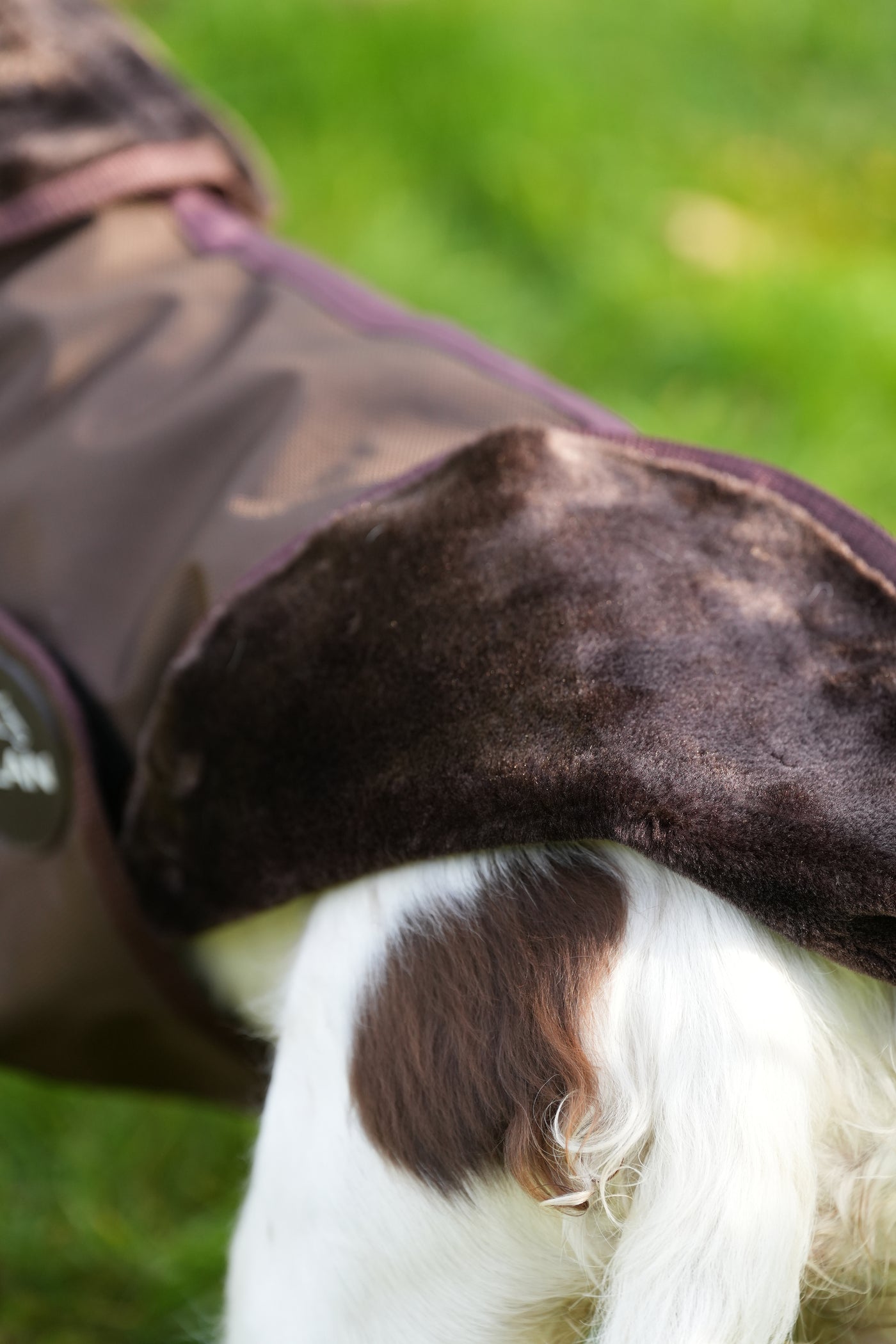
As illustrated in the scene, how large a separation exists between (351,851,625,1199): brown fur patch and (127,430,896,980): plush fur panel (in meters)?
0.05

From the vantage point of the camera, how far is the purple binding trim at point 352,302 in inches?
42.5

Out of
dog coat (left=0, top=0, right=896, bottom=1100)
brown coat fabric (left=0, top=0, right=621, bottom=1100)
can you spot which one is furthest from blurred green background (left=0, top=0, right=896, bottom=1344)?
dog coat (left=0, top=0, right=896, bottom=1100)

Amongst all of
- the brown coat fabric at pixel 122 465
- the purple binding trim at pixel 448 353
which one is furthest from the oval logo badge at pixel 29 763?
the purple binding trim at pixel 448 353

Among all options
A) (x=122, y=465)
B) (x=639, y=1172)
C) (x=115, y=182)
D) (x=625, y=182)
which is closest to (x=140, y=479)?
(x=122, y=465)

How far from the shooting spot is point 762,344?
2279 millimetres

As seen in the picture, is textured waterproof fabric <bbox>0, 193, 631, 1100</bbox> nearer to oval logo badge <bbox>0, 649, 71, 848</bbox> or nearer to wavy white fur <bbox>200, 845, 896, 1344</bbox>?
oval logo badge <bbox>0, 649, 71, 848</bbox>

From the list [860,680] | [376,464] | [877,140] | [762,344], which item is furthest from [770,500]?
[877,140]

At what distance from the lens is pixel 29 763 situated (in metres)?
1.07

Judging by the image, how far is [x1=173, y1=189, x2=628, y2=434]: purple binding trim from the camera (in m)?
1.08

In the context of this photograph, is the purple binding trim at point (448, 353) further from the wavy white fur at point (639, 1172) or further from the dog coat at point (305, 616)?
the wavy white fur at point (639, 1172)

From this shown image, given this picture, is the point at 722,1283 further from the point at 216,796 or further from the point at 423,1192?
the point at 216,796

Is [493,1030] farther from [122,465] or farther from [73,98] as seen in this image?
[73,98]

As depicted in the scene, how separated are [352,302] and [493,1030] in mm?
712

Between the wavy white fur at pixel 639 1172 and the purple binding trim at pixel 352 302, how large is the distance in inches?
16.8
